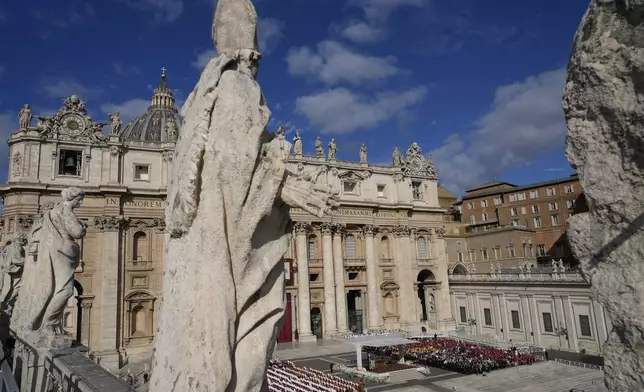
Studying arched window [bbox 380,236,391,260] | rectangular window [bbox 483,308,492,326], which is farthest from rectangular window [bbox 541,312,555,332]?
arched window [bbox 380,236,391,260]

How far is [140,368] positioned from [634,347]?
27152mm

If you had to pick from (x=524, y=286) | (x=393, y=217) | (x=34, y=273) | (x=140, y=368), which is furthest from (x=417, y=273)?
(x=34, y=273)

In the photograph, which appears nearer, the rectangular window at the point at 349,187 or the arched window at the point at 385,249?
the rectangular window at the point at 349,187

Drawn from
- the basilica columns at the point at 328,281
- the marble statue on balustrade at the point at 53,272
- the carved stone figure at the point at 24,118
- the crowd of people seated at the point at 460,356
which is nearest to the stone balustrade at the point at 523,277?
the crowd of people seated at the point at 460,356

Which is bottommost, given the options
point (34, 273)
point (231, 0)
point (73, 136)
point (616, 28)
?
point (34, 273)

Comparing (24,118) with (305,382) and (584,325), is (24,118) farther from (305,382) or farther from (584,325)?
(584,325)

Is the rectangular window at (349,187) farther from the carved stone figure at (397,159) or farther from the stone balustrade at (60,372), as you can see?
the stone balustrade at (60,372)

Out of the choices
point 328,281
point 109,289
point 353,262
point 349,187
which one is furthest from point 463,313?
point 109,289

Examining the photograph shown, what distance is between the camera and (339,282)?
1340 inches

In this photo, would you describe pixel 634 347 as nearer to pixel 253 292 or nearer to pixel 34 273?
pixel 253 292

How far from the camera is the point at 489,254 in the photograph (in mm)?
47031

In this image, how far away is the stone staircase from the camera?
19.7m

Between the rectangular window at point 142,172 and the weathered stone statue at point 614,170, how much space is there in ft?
101

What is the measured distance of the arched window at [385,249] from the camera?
37312mm
